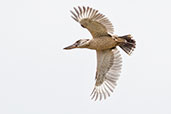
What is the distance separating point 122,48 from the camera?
13609 mm

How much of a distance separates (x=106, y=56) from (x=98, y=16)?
166 cm

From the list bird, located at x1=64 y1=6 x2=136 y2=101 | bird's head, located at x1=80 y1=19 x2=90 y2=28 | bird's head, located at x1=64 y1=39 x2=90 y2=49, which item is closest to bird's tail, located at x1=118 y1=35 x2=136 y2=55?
bird, located at x1=64 y1=6 x2=136 y2=101

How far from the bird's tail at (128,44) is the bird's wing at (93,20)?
76 cm

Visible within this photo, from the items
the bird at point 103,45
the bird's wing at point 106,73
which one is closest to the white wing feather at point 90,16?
the bird at point 103,45

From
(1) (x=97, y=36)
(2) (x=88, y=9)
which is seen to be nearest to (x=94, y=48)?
(1) (x=97, y=36)

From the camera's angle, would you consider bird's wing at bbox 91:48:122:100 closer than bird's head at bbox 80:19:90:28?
No

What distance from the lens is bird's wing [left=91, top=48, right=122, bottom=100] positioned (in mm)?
13622

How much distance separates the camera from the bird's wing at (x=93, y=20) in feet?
40.0

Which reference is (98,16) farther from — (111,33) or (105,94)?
(105,94)

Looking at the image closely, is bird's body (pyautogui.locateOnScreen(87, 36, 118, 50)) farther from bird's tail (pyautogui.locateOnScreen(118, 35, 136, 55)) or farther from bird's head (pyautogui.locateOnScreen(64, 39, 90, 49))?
bird's tail (pyautogui.locateOnScreen(118, 35, 136, 55))

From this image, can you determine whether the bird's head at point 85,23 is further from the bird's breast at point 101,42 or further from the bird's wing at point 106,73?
the bird's wing at point 106,73

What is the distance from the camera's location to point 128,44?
530 inches

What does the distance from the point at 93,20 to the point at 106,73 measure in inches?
81.9

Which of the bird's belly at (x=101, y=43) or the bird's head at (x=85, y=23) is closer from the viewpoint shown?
the bird's head at (x=85, y=23)
